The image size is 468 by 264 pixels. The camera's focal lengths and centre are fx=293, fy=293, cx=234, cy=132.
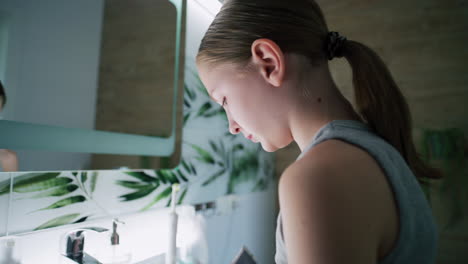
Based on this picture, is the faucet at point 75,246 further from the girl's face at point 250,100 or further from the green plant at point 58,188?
the girl's face at point 250,100

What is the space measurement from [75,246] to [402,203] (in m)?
0.73

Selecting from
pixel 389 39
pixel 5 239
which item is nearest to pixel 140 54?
pixel 5 239

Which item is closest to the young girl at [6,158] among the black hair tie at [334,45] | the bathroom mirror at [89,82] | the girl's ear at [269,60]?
the bathroom mirror at [89,82]

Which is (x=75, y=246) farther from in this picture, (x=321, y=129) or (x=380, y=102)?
(x=380, y=102)

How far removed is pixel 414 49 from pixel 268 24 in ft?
5.51

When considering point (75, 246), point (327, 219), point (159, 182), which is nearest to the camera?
point (327, 219)

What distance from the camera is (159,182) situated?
1.07 metres

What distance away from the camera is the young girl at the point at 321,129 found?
330mm

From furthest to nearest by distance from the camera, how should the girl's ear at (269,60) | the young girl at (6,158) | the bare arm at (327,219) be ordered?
the young girl at (6,158), the girl's ear at (269,60), the bare arm at (327,219)

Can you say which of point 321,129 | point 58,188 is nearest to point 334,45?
point 321,129

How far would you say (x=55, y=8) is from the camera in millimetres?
701

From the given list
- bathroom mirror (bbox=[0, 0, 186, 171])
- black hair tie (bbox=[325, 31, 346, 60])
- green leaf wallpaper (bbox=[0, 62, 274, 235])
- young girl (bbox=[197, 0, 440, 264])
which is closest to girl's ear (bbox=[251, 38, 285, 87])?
young girl (bbox=[197, 0, 440, 264])

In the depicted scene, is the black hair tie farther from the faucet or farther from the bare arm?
the faucet

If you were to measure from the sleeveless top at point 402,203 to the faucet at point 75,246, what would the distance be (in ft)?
1.73
